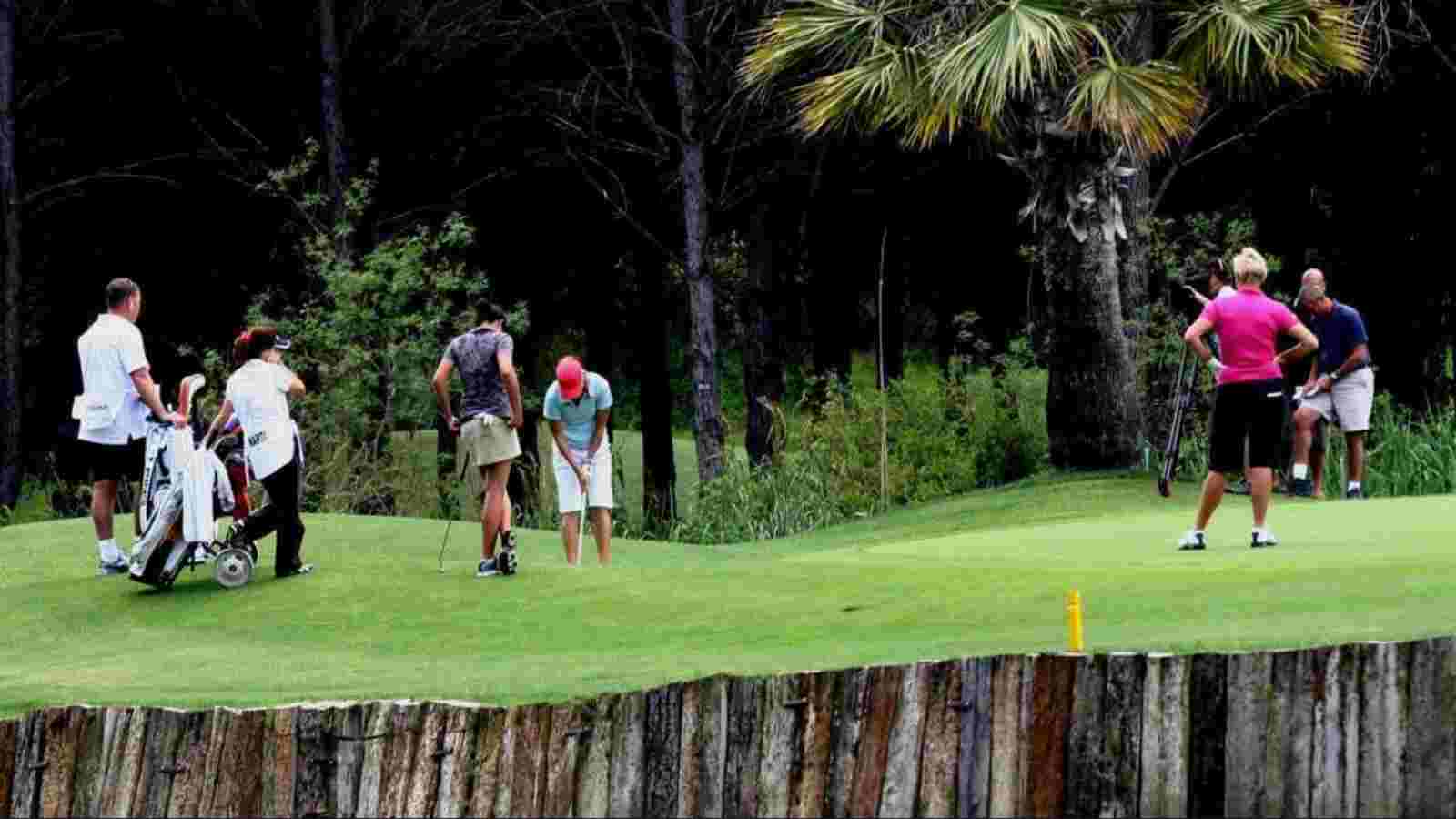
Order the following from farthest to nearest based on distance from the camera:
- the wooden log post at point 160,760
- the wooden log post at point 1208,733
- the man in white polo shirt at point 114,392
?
the man in white polo shirt at point 114,392
the wooden log post at point 160,760
the wooden log post at point 1208,733

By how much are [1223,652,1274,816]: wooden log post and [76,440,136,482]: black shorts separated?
10.5m

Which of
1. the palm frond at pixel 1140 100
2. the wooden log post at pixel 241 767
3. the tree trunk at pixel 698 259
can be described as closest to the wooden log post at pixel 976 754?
the wooden log post at pixel 241 767

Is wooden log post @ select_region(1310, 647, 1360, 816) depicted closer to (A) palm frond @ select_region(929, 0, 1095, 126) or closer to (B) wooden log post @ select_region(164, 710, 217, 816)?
(B) wooden log post @ select_region(164, 710, 217, 816)

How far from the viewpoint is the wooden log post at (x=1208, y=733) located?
904 cm

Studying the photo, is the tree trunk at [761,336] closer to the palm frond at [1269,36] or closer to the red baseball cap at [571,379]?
the palm frond at [1269,36]

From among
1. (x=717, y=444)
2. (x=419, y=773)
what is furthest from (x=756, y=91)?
(x=419, y=773)

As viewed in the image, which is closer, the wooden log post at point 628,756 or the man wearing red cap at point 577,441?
the wooden log post at point 628,756

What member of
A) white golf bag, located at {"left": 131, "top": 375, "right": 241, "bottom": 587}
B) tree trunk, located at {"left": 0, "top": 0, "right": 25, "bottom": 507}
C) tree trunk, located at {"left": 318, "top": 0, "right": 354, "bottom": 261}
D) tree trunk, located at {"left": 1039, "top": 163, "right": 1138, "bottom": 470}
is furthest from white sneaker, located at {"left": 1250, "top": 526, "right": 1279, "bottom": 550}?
tree trunk, located at {"left": 0, "top": 0, "right": 25, "bottom": 507}

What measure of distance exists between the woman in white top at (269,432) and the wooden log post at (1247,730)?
355 inches

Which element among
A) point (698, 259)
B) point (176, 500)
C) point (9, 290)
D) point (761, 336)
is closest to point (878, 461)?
point (698, 259)

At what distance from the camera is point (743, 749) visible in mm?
9633

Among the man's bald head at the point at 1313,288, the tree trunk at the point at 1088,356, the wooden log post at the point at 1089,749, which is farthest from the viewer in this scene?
the tree trunk at the point at 1088,356

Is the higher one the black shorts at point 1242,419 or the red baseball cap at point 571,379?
the red baseball cap at point 571,379

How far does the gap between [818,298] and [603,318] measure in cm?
394
